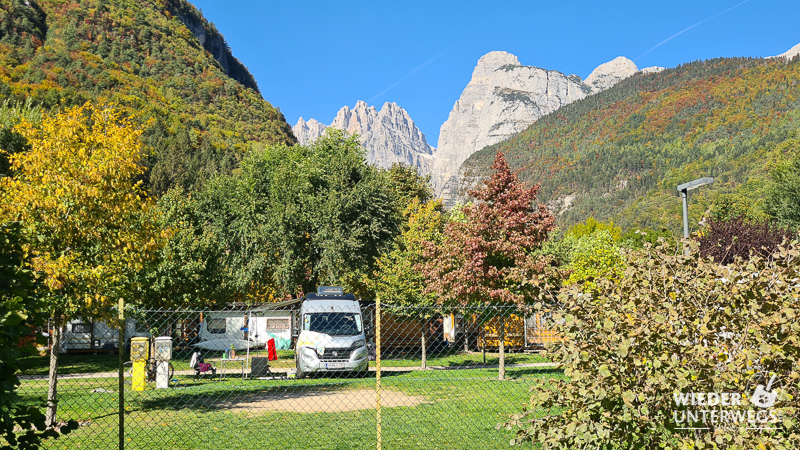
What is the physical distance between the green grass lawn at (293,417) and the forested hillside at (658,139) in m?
79.7

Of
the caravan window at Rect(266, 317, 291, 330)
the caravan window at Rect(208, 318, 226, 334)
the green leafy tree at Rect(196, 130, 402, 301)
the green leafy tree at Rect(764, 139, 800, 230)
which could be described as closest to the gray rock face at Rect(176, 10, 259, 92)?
the green leafy tree at Rect(196, 130, 402, 301)

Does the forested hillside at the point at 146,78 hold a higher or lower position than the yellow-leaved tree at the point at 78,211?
higher

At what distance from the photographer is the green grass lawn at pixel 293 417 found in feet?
25.3

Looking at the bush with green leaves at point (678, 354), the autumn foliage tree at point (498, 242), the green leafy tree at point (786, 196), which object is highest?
the green leafy tree at point (786, 196)

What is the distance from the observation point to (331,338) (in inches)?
627

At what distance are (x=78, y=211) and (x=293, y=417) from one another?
496 centimetres

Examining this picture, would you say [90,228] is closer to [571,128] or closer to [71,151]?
[71,151]

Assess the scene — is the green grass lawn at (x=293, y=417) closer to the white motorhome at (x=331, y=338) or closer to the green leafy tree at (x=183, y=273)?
the white motorhome at (x=331, y=338)

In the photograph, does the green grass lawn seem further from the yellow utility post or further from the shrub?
the shrub

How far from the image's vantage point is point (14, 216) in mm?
8344

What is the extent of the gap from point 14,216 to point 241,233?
68.6 feet

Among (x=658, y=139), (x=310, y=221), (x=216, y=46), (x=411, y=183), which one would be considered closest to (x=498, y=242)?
(x=310, y=221)

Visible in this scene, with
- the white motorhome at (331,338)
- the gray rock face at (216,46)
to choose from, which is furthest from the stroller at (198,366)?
the gray rock face at (216,46)

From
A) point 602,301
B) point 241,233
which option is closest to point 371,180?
point 241,233
